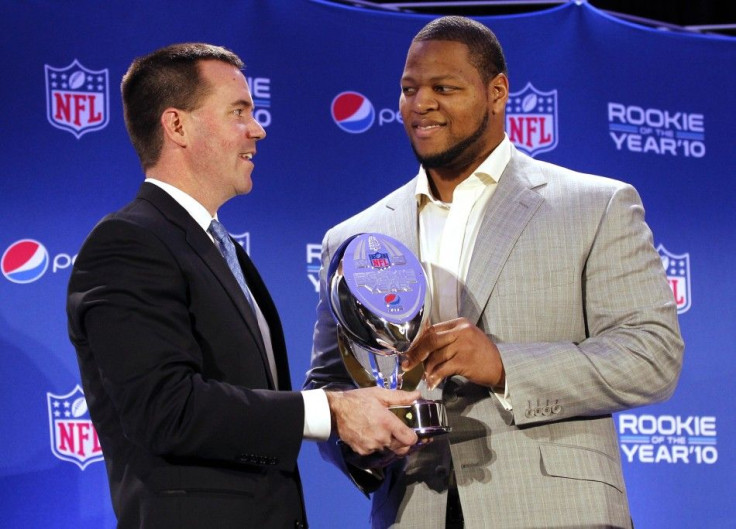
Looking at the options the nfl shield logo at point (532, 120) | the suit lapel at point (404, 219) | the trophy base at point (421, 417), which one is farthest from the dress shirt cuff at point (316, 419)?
the nfl shield logo at point (532, 120)

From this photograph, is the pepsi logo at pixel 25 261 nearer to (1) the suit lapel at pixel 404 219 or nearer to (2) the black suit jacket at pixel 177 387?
(1) the suit lapel at pixel 404 219

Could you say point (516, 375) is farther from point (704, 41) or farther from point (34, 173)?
point (704, 41)

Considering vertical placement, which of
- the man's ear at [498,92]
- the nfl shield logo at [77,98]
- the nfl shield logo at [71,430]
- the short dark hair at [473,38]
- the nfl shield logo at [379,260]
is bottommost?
the nfl shield logo at [71,430]

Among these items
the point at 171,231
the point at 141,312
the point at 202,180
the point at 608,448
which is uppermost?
the point at 202,180

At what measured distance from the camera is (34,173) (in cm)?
368

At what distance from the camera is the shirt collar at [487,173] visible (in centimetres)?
267

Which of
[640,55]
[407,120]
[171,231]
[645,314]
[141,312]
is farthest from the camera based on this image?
[640,55]

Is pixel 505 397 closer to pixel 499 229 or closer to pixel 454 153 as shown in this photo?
pixel 499 229

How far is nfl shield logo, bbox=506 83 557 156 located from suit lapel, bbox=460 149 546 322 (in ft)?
5.77

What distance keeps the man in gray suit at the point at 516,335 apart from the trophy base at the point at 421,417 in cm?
12

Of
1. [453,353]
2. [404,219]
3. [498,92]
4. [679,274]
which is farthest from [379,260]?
[679,274]

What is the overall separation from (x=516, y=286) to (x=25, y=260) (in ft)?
6.43

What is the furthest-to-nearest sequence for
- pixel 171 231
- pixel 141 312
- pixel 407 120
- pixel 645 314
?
1. pixel 407 120
2. pixel 645 314
3. pixel 171 231
4. pixel 141 312

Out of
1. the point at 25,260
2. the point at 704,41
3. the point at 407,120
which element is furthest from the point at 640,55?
the point at 25,260
